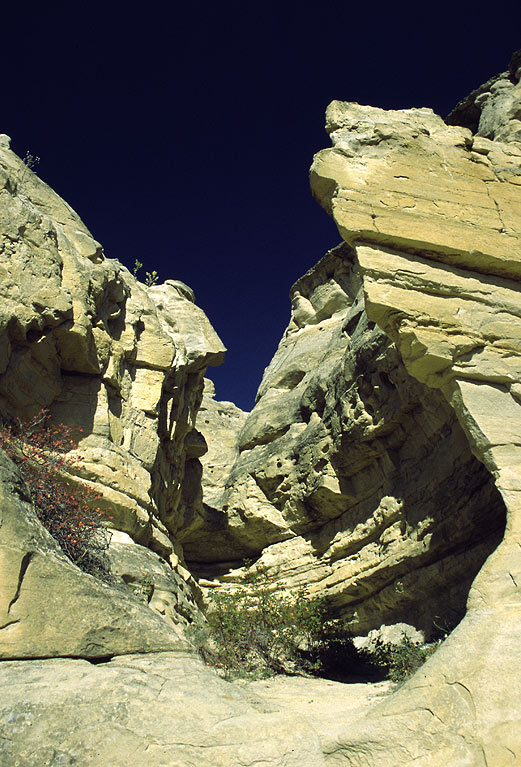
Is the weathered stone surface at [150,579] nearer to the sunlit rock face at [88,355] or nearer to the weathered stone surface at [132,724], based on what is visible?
the sunlit rock face at [88,355]

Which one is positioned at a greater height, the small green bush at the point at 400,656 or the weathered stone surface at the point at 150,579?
the weathered stone surface at the point at 150,579

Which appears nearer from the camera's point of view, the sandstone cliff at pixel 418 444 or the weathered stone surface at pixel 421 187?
the sandstone cliff at pixel 418 444

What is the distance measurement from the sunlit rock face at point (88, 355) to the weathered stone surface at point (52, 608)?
8.02 feet

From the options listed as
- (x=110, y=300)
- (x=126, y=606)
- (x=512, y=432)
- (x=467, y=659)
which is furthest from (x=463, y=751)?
(x=110, y=300)

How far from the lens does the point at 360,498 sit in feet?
38.9

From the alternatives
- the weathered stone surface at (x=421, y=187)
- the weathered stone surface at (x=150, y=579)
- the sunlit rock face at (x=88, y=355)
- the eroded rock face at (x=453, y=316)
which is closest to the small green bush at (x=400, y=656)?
the eroded rock face at (x=453, y=316)

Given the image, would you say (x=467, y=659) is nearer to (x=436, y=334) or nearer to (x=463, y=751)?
(x=463, y=751)

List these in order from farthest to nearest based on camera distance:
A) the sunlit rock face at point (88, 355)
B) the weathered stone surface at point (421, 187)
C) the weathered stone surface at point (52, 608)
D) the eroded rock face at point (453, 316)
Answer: the weathered stone surface at point (421, 187) < the sunlit rock face at point (88, 355) < the weathered stone surface at point (52, 608) < the eroded rock face at point (453, 316)

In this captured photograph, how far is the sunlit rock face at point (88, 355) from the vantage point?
6.18 metres

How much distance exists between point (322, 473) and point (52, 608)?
9.58 meters

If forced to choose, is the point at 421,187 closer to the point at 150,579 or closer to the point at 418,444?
the point at 418,444

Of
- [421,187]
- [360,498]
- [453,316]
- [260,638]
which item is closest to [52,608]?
[260,638]

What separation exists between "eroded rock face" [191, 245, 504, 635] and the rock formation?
0.20ft

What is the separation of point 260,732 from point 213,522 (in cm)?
1218
